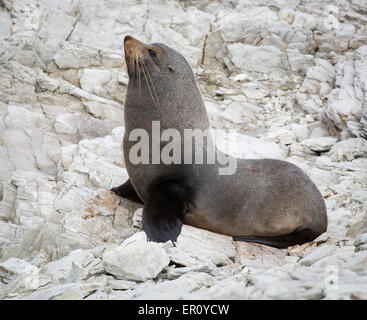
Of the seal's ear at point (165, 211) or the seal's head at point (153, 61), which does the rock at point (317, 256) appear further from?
the seal's head at point (153, 61)

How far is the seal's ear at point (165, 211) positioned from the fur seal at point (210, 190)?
0.04 ft

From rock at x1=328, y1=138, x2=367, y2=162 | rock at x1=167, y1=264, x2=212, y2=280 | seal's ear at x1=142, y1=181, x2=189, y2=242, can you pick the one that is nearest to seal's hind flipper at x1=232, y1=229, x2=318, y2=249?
seal's ear at x1=142, y1=181, x2=189, y2=242

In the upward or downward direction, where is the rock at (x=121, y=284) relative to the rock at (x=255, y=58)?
downward

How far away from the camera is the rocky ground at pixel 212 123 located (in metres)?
3.16

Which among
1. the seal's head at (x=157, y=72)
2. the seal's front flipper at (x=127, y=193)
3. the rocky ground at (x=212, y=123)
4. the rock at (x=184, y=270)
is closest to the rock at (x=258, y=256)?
the rocky ground at (x=212, y=123)

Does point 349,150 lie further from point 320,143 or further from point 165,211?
point 165,211

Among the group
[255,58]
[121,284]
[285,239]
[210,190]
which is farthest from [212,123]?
[121,284]

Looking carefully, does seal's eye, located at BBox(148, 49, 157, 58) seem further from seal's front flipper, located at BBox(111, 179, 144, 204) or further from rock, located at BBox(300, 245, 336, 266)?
rock, located at BBox(300, 245, 336, 266)

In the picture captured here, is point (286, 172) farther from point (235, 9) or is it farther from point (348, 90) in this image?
point (235, 9)

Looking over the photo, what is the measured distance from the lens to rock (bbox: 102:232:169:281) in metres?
3.22

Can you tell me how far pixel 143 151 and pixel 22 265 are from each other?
1869 mm

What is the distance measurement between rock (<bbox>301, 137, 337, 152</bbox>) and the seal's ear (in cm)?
367

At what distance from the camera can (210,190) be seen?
4.81 m
